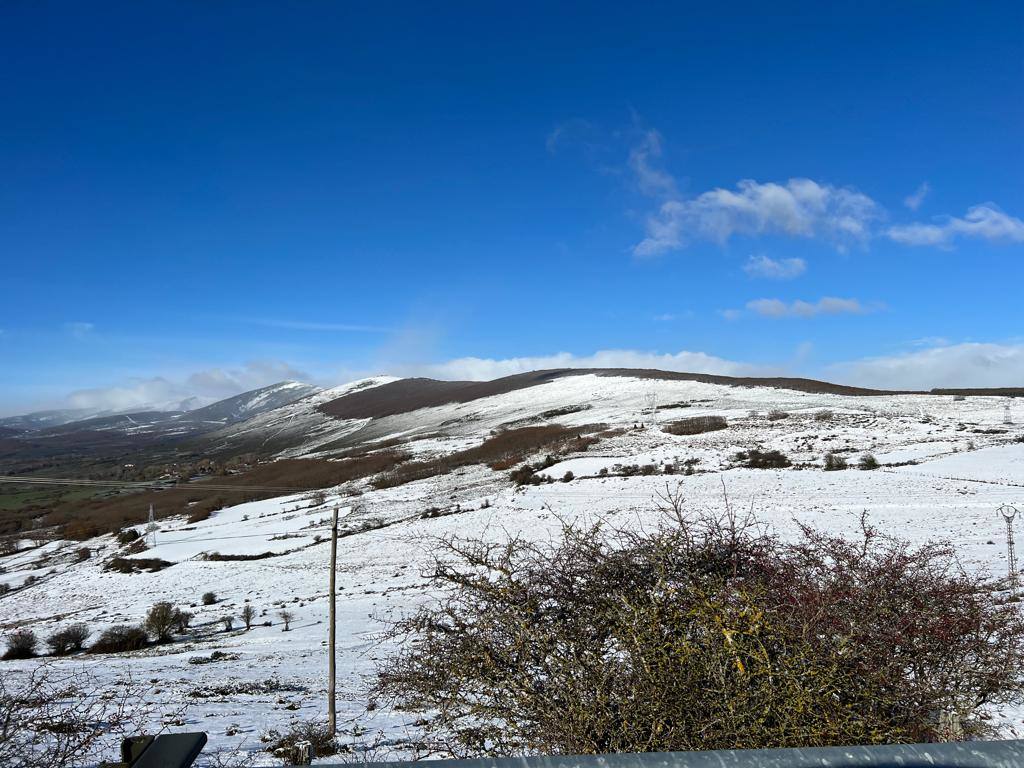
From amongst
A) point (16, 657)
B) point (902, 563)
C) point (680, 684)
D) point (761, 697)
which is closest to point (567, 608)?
point (680, 684)

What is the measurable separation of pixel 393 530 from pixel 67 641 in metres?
14.8

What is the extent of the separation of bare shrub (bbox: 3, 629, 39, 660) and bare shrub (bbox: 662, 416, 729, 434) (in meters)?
40.4

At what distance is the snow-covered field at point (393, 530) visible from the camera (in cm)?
1575

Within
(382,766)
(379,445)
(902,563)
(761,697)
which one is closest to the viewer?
(382,766)

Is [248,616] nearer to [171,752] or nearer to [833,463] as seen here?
[171,752]

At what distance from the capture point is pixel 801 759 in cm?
146

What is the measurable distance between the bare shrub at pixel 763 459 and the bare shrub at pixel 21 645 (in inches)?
1364

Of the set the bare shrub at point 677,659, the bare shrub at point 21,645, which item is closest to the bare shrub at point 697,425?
the bare shrub at point 21,645

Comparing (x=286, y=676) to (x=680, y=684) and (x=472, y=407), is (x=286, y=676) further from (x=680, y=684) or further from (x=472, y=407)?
(x=472, y=407)

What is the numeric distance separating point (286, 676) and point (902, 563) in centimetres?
1573

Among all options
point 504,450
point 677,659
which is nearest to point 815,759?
point 677,659

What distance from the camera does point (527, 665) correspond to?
13.9ft

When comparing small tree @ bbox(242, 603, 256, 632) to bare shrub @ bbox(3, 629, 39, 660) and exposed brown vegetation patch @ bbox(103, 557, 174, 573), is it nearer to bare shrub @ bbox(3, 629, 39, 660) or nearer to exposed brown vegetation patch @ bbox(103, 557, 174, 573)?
bare shrub @ bbox(3, 629, 39, 660)

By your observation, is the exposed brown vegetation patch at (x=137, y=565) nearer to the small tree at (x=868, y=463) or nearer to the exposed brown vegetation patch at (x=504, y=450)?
the exposed brown vegetation patch at (x=504, y=450)
